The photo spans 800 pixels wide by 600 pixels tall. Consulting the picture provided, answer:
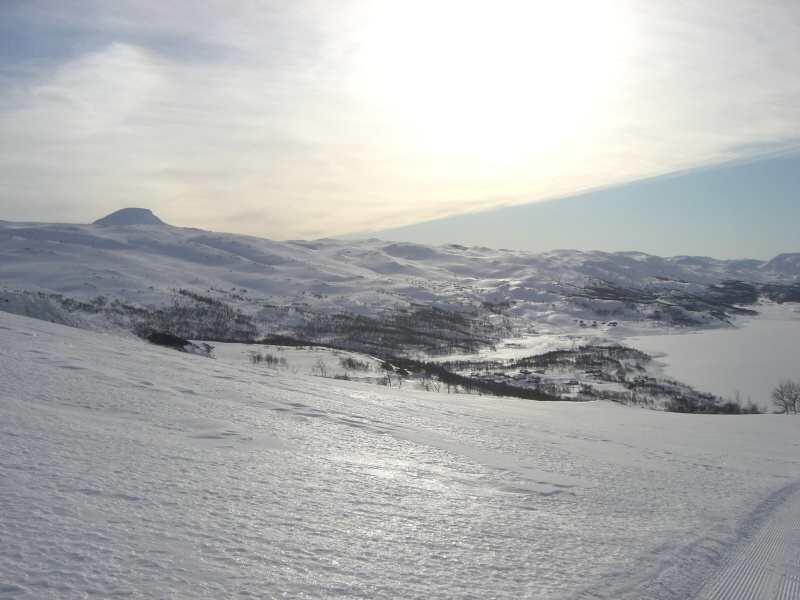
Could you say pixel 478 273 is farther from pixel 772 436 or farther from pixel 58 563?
pixel 58 563

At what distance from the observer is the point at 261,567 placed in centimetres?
398

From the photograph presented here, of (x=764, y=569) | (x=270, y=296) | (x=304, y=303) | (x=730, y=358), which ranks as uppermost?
(x=730, y=358)

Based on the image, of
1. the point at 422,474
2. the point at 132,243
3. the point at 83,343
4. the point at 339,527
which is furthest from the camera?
the point at 132,243

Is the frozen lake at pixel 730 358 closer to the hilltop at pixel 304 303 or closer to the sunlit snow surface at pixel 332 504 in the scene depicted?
the hilltop at pixel 304 303

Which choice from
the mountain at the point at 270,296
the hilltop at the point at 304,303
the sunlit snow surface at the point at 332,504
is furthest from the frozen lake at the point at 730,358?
the sunlit snow surface at the point at 332,504

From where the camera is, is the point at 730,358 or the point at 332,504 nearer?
the point at 332,504

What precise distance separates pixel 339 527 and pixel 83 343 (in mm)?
11309

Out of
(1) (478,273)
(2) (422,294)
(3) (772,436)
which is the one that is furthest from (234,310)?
(1) (478,273)

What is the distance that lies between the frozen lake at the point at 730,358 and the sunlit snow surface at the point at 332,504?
51286 mm

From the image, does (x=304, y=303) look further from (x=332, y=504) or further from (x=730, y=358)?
(x=332, y=504)

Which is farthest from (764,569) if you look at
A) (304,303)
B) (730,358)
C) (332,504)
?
(304,303)

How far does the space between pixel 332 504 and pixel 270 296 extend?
99144 millimetres

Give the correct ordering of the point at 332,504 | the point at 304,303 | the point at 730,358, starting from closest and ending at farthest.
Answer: the point at 332,504 → the point at 730,358 → the point at 304,303

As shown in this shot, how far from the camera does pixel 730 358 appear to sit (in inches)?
2921
